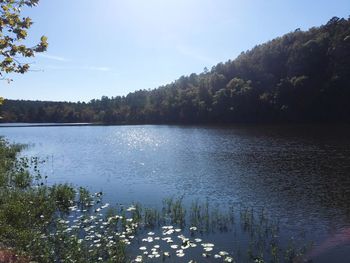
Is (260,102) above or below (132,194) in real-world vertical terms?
above

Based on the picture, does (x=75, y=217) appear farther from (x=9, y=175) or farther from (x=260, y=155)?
(x=260, y=155)

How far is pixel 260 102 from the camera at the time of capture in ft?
508

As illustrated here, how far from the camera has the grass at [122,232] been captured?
58.5 feet

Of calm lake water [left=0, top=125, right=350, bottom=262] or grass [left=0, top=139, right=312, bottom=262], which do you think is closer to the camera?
grass [left=0, top=139, right=312, bottom=262]

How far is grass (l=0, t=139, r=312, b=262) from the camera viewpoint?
1784cm

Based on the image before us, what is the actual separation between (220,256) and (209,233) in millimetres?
4112

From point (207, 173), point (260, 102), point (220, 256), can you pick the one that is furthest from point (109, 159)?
point (260, 102)

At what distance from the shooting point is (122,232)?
865 inches

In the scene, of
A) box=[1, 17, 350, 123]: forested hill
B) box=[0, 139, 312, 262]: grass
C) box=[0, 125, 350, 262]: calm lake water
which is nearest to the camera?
box=[0, 139, 312, 262]: grass

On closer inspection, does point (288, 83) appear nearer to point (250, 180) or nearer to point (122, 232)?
point (250, 180)

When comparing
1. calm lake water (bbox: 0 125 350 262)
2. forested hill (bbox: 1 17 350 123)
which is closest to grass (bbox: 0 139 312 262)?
calm lake water (bbox: 0 125 350 262)

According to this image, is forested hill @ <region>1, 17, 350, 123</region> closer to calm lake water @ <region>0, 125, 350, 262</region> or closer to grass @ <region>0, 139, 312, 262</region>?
calm lake water @ <region>0, 125, 350, 262</region>

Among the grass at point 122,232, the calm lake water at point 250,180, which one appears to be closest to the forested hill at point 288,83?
the calm lake water at point 250,180

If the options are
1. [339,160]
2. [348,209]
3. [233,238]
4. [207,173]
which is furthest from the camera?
[339,160]
